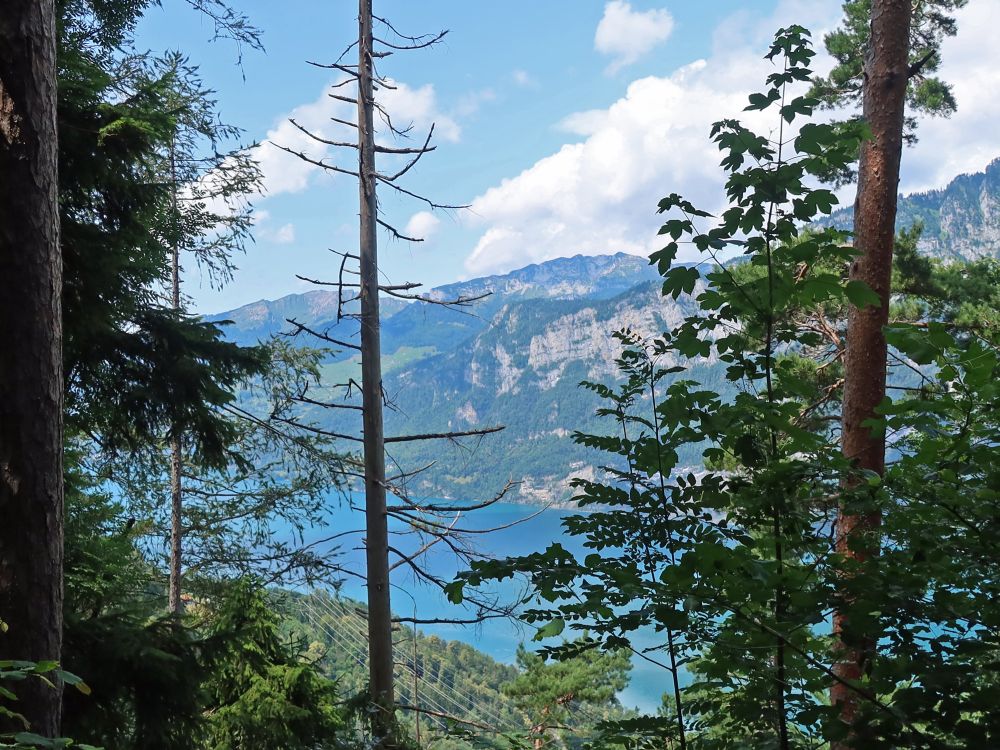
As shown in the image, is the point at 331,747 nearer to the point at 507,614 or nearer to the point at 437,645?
the point at 507,614

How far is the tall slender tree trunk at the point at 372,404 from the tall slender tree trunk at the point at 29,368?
→ 9.85 feet

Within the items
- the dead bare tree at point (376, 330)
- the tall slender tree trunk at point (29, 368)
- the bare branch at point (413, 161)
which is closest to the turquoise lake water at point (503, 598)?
the dead bare tree at point (376, 330)

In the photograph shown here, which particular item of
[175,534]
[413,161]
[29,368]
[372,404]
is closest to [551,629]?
[29,368]

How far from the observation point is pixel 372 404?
5.52m

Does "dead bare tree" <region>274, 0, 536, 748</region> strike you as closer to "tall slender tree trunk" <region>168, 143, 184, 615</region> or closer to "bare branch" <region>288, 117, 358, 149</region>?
"bare branch" <region>288, 117, 358, 149</region>

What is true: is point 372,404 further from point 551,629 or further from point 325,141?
point 551,629

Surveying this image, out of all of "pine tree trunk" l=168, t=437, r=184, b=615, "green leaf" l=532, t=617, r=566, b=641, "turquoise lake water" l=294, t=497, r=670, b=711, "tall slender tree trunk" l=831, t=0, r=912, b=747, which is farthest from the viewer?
"turquoise lake water" l=294, t=497, r=670, b=711

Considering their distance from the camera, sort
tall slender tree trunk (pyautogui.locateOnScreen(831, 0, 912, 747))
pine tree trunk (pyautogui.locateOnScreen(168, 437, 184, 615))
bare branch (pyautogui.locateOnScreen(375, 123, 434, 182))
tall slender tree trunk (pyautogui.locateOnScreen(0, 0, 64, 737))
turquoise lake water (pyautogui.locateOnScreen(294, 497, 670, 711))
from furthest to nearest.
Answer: turquoise lake water (pyautogui.locateOnScreen(294, 497, 670, 711)), pine tree trunk (pyautogui.locateOnScreen(168, 437, 184, 615)), bare branch (pyautogui.locateOnScreen(375, 123, 434, 182)), tall slender tree trunk (pyautogui.locateOnScreen(831, 0, 912, 747)), tall slender tree trunk (pyautogui.locateOnScreen(0, 0, 64, 737))

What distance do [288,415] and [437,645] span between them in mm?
32816

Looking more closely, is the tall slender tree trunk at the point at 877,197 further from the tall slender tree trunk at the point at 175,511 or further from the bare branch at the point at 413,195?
the tall slender tree trunk at the point at 175,511

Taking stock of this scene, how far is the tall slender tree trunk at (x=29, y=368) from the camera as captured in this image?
2166 millimetres

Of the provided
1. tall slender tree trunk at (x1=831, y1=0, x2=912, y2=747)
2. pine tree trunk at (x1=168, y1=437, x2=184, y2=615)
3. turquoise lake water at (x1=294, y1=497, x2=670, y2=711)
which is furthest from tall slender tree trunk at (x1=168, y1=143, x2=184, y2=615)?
turquoise lake water at (x1=294, y1=497, x2=670, y2=711)

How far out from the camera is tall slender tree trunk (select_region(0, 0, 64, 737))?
85.3 inches

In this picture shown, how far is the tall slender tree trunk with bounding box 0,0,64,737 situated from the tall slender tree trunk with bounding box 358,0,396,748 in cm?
300
